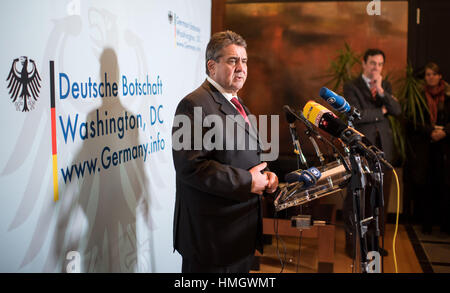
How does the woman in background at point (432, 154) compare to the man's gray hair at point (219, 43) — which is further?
the woman in background at point (432, 154)

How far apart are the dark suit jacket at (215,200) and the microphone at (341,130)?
389 mm

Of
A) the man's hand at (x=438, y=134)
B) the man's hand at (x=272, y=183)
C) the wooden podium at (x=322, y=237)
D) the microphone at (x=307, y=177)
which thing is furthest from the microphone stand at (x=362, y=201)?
the man's hand at (x=438, y=134)

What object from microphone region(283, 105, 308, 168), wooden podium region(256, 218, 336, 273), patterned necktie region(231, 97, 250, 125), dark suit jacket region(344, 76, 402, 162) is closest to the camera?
microphone region(283, 105, 308, 168)

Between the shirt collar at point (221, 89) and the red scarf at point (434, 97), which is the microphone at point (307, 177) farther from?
the red scarf at point (434, 97)

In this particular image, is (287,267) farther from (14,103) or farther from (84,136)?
(14,103)

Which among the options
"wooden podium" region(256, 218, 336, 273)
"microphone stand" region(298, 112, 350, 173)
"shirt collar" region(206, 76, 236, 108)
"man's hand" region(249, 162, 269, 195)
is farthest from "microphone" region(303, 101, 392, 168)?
"wooden podium" region(256, 218, 336, 273)

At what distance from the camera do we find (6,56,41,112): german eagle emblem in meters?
1.95

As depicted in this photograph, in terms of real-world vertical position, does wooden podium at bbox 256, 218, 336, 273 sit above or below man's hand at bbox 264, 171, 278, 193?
below

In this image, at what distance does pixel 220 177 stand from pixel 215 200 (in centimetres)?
18

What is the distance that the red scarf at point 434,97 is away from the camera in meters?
5.27

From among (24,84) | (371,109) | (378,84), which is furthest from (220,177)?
(378,84)

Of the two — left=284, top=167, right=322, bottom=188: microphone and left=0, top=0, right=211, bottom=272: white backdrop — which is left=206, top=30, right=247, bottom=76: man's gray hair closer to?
left=0, top=0, right=211, bottom=272: white backdrop

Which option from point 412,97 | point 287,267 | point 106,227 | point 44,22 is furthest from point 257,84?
point 44,22
